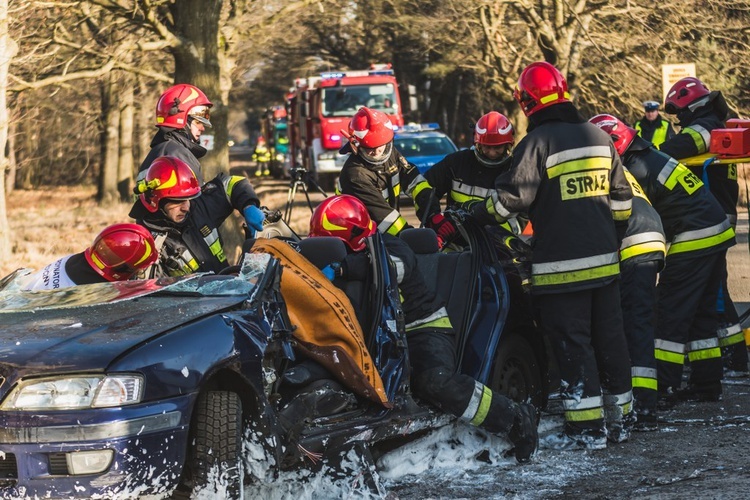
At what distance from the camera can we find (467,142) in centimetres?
4162

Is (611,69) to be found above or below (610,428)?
above

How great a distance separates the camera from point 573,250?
592 cm

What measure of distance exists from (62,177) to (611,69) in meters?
28.9

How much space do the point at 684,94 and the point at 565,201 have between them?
10.1 feet

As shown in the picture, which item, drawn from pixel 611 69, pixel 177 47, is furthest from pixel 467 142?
pixel 177 47

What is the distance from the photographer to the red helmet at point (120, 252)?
5340 mm

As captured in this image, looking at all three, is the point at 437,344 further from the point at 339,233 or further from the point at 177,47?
the point at 177,47

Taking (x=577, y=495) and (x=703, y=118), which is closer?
(x=577, y=495)

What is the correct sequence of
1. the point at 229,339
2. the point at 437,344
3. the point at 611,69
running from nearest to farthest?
1. the point at 229,339
2. the point at 437,344
3. the point at 611,69

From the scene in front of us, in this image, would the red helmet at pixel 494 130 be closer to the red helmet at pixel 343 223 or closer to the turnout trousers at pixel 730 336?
the turnout trousers at pixel 730 336

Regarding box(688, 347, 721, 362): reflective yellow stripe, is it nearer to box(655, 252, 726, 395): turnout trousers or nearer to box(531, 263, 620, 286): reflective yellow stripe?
box(655, 252, 726, 395): turnout trousers

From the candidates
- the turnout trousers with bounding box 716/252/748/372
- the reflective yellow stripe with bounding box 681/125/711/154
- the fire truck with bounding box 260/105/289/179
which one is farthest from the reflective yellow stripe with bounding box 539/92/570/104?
the fire truck with bounding box 260/105/289/179

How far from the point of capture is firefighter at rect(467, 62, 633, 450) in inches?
233

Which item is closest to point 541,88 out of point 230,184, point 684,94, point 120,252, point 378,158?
point 378,158
